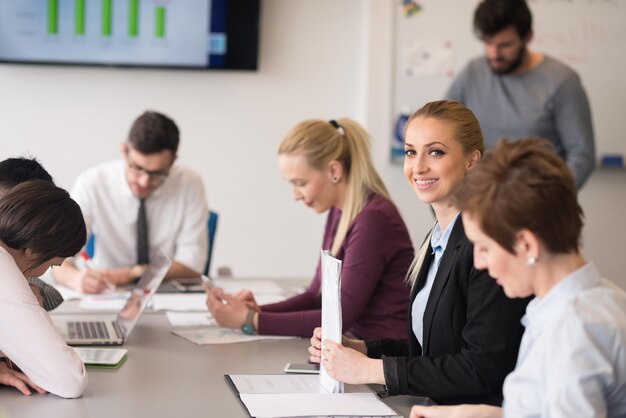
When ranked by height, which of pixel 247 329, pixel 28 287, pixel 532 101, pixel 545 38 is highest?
pixel 545 38

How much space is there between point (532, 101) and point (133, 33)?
6.57ft

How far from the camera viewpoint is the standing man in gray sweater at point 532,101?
382 cm

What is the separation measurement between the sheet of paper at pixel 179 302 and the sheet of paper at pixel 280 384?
85 cm

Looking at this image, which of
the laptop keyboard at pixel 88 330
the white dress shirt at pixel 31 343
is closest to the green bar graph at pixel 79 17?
the laptop keyboard at pixel 88 330

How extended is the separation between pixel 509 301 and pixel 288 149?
1108mm

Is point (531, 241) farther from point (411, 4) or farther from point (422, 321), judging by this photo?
point (411, 4)

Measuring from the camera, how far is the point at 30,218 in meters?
1.79

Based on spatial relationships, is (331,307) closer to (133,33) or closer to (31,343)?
(31,343)

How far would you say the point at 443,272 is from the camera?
1834mm

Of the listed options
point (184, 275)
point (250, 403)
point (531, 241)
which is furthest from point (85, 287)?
point (531, 241)

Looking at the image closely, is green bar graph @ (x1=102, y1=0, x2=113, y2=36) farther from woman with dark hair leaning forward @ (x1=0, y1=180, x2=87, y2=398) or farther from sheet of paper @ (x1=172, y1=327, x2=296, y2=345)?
woman with dark hair leaning forward @ (x1=0, y1=180, x2=87, y2=398)

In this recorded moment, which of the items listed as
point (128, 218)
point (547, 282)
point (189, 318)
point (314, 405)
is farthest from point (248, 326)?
point (128, 218)

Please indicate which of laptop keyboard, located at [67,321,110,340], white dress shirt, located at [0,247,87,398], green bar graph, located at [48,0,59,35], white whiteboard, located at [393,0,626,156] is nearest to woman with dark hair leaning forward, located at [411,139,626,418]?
white dress shirt, located at [0,247,87,398]

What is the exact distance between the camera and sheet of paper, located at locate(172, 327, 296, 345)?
2322 millimetres
